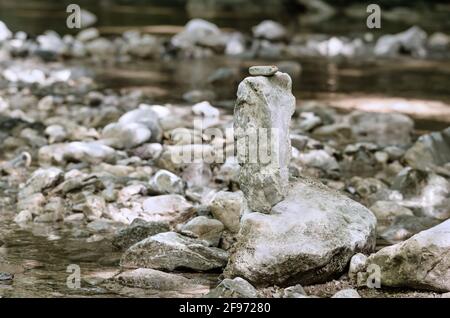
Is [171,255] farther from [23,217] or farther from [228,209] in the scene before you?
[23,217]

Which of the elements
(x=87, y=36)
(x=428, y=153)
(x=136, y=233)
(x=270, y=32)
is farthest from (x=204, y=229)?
(x=270, y=32)

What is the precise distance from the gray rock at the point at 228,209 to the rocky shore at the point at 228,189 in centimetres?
1

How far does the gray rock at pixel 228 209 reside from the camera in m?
6.22

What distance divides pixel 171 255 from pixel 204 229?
79cm

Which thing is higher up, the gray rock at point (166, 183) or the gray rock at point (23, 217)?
the gray rock at point (166, 183)

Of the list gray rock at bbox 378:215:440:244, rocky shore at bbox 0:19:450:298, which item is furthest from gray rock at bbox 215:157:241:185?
gray rock at bbox 378:215:440:244

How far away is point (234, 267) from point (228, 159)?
3.23 meters

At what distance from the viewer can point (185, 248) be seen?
5422 millimetres

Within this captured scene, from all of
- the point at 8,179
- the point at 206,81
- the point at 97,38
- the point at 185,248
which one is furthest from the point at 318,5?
the point at 185,248

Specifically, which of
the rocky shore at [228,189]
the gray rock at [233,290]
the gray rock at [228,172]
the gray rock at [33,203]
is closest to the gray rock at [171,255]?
the rocky shore at [228,189]

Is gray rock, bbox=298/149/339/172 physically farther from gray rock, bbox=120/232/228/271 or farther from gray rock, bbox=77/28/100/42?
gray rock, bbox=77/28/100/42

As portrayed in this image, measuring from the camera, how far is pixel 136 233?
602cm

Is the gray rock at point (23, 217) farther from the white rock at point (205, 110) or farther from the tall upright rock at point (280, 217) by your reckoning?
the white rock at point (205, 110)
